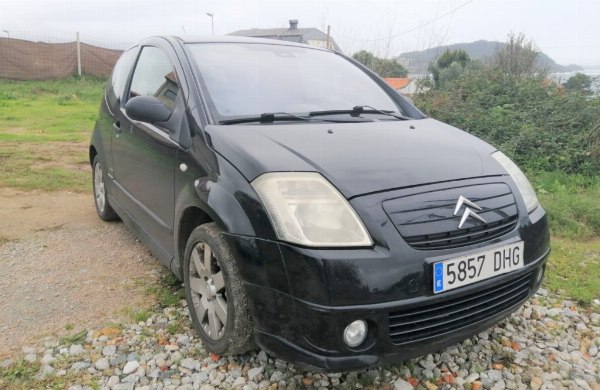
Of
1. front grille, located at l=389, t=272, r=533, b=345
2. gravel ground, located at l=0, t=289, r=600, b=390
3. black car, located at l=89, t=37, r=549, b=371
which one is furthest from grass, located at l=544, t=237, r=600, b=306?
front grille, located at l=389, t=272, r=533, b=345

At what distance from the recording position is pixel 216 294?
2307 mm

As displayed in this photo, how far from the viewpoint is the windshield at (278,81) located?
2.72m

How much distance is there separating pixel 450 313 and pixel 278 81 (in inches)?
64.1

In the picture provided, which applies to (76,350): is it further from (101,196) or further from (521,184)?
(521,184)

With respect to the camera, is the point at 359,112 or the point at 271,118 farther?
the point at 359,112

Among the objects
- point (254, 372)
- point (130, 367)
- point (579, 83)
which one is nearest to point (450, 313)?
point (254, 372)

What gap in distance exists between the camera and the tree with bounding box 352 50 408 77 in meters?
10.4

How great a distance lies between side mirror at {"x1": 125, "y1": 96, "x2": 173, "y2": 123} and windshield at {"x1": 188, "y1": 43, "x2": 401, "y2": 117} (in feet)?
0.91

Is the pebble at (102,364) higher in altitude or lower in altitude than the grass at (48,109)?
lower

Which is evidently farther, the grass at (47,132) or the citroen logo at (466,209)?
the grass at (47,132)

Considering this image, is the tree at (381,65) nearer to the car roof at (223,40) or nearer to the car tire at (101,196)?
the car tire at (101,196)

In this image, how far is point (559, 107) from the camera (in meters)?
6.86

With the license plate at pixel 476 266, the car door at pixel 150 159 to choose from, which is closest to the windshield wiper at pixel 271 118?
the car door at pixel 150 159

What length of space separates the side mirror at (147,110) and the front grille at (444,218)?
1.35 meters
